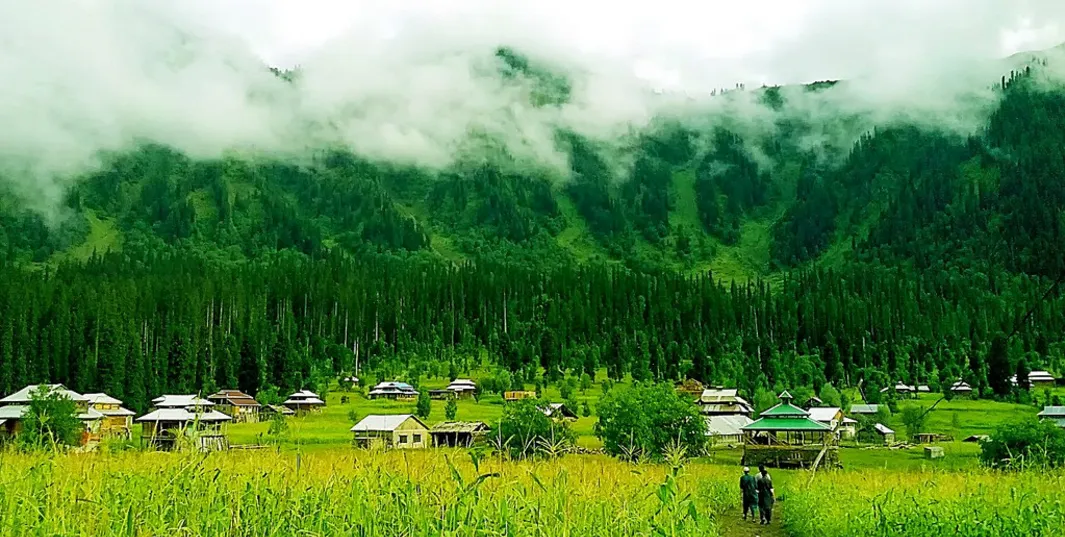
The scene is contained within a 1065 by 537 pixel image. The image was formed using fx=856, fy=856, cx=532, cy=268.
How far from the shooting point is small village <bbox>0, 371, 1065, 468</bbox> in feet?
194

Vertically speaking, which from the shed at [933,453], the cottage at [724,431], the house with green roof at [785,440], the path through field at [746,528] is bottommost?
the cottage at [724,431]

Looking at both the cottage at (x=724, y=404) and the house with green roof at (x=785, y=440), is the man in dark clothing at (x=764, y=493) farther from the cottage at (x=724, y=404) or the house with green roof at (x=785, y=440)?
the cottage at (x=724, y=404)

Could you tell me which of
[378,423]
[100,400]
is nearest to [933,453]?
[378,423]

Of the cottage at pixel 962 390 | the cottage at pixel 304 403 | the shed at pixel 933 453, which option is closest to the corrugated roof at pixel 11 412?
the cottage at pixel 304 403

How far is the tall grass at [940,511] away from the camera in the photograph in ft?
46.4

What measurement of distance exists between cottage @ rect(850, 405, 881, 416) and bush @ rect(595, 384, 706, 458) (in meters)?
36.0

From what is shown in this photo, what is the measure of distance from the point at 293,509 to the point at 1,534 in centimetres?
253

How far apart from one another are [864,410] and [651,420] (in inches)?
1712

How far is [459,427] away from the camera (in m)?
70.8

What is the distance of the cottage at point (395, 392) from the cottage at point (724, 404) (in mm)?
32620

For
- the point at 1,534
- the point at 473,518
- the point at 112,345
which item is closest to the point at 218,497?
the point at 1,534

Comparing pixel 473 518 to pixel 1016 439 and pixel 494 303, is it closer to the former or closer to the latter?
pixel 1016 439

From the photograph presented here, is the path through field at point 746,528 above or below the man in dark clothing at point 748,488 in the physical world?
below

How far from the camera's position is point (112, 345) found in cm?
9238
